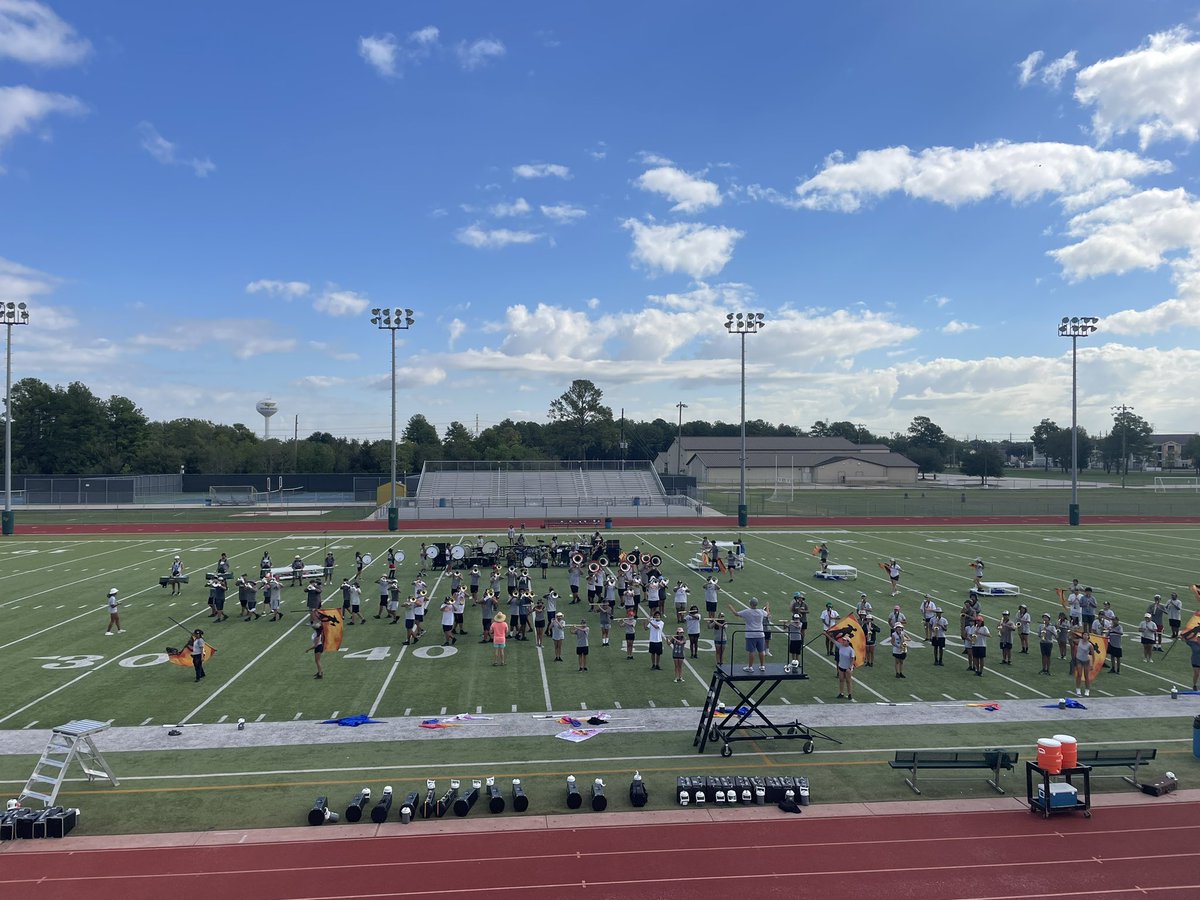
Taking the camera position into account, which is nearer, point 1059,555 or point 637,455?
point 1059,555

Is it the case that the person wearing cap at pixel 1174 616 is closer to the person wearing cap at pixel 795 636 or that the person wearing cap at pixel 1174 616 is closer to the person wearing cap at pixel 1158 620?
the person wearing cap at pixel 1158 620

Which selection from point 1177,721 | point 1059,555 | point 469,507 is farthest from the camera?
point 469,507

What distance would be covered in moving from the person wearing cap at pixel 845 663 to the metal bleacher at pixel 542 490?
124 feet

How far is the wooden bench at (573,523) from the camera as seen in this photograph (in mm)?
45744

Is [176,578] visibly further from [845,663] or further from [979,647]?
[979,647]

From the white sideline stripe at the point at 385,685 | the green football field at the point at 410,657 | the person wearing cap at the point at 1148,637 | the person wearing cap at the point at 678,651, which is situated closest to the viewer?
the white sideline stripe at the point at 385,685

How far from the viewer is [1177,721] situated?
1441 cm

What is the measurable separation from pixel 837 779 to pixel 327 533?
3622cm

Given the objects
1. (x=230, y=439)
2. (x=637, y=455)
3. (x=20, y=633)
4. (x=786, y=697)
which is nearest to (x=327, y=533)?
(x=20, y=633)

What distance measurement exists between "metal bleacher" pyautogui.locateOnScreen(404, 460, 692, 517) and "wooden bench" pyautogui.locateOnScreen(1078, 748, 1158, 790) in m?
42.2

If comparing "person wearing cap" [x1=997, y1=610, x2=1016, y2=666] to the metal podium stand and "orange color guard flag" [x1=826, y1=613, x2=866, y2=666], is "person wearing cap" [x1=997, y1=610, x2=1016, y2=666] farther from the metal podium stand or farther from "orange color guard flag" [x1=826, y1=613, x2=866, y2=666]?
the metal podium stand

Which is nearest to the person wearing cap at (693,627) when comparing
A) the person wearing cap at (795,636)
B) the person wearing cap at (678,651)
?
the person wearing cap at (678,651)

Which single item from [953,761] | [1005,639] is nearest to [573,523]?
[1005,639]

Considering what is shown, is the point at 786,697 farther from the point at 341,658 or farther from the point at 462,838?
the point at 341,658
